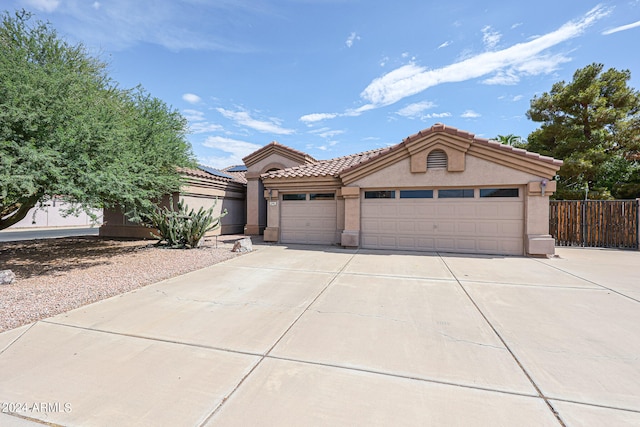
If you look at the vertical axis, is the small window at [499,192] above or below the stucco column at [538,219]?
above

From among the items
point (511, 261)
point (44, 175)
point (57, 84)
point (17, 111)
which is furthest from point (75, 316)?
point (511, 261)

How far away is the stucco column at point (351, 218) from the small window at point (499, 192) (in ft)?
15.6

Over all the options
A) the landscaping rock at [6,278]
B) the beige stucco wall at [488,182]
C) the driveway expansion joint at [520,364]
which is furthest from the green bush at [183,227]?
the driveway expansion joint at [520,364]

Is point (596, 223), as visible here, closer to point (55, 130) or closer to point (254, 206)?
point (254, 206)

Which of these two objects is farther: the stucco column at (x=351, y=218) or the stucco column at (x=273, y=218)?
the stucco column at (x=273, y=218)

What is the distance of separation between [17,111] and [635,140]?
81.9 ft

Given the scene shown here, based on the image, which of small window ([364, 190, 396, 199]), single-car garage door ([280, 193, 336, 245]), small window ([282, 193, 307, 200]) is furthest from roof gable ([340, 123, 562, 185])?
small window ([282, 193, 307, 200])

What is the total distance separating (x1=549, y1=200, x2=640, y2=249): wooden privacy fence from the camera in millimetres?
11984

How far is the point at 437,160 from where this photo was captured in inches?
439

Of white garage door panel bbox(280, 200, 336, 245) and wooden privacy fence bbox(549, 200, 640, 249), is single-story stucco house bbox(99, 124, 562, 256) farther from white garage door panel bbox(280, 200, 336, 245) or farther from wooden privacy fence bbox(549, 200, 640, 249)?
wooden privacy fence bbox(549, 200, 640, 249)

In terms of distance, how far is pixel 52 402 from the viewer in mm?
2721

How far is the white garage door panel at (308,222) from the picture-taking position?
13234 millimetres

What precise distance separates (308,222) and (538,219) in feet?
29.3

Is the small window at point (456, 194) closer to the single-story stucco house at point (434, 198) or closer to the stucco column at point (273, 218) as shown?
the single-story stucco house at point (434, 198)
